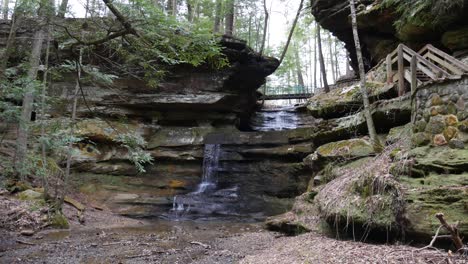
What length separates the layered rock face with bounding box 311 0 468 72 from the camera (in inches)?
439

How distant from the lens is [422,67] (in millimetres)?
7629

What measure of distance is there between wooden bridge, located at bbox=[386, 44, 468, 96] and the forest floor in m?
3.55

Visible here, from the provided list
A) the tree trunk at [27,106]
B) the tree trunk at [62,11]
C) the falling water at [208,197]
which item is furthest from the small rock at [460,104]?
the falling water at [208,197]

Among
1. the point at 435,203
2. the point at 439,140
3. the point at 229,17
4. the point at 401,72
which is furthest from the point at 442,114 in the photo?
the point at 229,17

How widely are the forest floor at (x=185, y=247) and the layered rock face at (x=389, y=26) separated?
28.2ft

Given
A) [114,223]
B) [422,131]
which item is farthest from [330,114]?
[114,223]

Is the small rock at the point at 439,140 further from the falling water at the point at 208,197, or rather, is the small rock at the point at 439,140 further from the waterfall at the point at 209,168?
the waterfall at the point at 209,168

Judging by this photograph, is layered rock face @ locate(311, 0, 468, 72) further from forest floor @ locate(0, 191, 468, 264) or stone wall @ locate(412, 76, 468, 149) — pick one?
forest floor @ locate(0, 191, 468, 264)

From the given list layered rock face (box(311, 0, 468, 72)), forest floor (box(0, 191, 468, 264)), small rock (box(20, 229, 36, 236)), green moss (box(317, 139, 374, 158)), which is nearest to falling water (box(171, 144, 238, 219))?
forest floor (box(0, 191, 468, 264))

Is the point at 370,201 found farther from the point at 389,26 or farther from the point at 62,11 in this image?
the point at 389,26

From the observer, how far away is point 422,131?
651 cm

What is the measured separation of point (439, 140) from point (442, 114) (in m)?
0.48

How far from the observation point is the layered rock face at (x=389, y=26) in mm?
11148

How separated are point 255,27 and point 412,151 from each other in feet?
89.0
